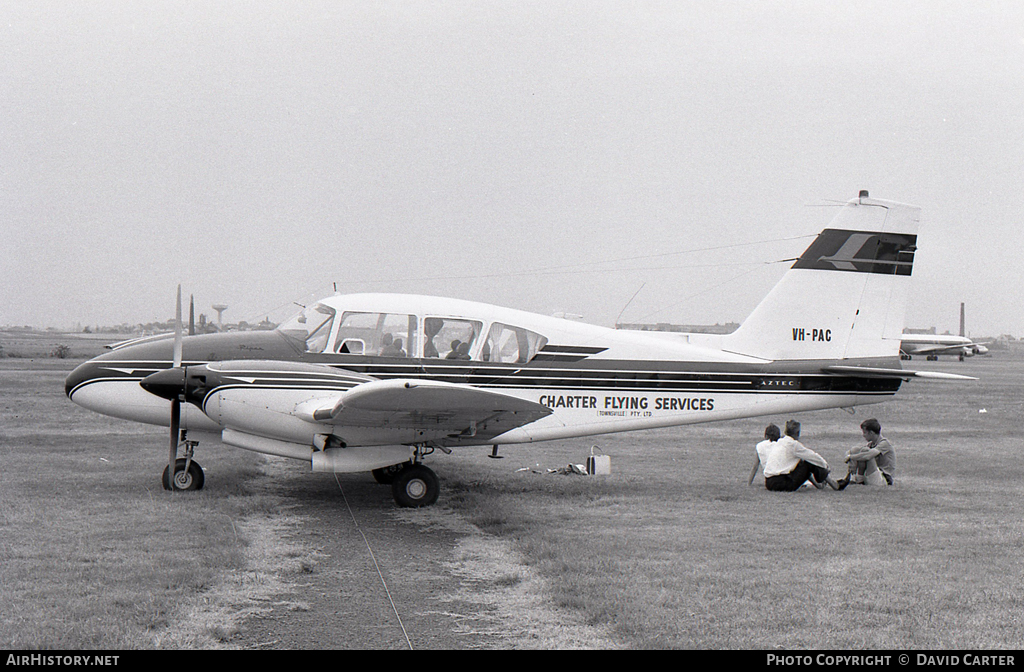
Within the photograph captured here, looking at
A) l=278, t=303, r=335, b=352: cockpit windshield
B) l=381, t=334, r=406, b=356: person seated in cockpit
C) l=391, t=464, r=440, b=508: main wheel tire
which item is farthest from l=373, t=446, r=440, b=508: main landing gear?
l=278, t=303, r=335, b=352: cockpit windshield

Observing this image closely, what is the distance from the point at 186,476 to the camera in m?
9.51

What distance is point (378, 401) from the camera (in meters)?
8.09

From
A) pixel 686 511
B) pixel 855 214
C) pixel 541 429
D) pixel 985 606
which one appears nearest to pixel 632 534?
pixel 686 511

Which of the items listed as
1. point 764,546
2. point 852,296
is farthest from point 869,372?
point 764,546

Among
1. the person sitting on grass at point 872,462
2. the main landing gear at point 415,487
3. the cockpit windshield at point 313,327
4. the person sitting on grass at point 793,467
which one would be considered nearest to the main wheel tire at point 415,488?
the main landing gear at point 415,487

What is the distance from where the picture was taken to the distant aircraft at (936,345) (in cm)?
2947

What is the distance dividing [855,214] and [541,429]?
514 cm

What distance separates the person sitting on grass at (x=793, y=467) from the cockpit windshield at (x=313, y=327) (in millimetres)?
5568

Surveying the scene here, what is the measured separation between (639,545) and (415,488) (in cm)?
277

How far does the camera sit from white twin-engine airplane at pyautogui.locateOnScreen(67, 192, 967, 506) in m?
8.75

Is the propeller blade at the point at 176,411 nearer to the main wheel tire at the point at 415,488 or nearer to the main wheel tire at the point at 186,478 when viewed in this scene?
the main wheel tire at the point at 186,478

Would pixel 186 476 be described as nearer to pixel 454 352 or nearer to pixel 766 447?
pixel 454 352
